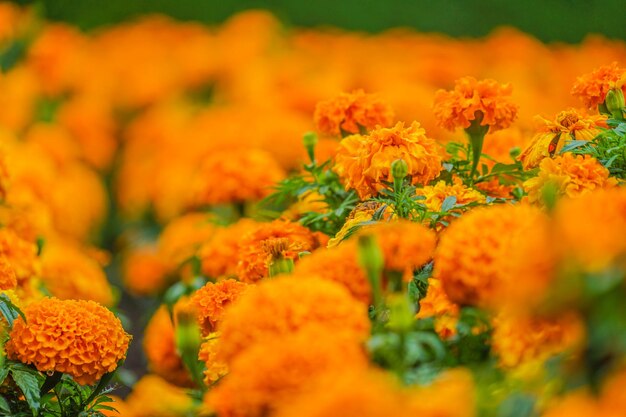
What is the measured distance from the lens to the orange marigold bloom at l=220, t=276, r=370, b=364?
1422mm

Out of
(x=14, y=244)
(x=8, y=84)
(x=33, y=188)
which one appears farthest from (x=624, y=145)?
(x=8, y=84)

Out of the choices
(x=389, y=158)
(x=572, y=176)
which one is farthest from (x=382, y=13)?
(x=572, y=176)

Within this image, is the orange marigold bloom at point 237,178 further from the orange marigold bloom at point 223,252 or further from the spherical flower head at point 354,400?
the spherical flower head at point 354,400

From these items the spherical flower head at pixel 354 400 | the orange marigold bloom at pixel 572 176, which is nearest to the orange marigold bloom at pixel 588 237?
the spherical flower head at pixel 354 400

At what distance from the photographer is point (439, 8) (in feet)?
27.5

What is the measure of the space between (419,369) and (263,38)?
5661mm

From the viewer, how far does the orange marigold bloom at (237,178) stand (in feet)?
9.64

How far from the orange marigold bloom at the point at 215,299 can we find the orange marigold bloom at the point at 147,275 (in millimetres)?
2337

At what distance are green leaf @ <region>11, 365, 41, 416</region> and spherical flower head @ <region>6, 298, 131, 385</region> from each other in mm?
21

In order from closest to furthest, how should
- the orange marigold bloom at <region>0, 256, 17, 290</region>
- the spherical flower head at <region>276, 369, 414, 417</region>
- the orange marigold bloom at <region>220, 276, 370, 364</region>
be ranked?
the spherical flower head at <region>276, 369, 414, 417</region> → the orange marigold bloom at <region>220, 276, 370, 364</region> → the orange marigold bloom at <region>0, 256, 17, 290</region>

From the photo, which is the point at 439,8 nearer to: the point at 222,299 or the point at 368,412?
the point at 222,299

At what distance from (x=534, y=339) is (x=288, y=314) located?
0.35 metres

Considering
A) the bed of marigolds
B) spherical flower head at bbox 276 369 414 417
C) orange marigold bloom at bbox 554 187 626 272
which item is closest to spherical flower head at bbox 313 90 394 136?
the bed of marigolds

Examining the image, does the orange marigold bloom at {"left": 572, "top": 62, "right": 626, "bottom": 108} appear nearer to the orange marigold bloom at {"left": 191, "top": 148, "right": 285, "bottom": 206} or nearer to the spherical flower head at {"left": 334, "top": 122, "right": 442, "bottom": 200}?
the spherical flower head at {"left": 334, "top": 122, "right": 442, "bottom": 200}
